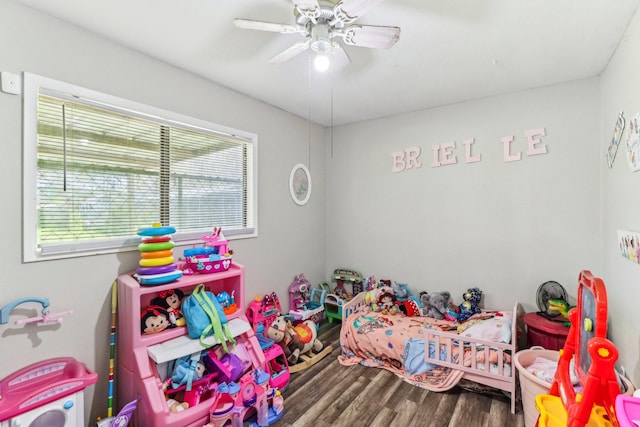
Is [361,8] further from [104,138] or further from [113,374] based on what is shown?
[113,374]

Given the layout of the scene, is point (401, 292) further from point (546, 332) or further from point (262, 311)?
point (262, 311)

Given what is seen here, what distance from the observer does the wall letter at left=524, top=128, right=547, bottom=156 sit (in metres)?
2.66

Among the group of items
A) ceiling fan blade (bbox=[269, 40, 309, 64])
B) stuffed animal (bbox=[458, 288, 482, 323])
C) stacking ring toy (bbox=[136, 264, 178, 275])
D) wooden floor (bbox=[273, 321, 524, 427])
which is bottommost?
wooden floor (bbox=[273, 321, 524, 427])

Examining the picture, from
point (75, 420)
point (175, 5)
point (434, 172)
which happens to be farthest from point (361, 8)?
point (75, 420)

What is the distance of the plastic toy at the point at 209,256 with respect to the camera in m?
2.15

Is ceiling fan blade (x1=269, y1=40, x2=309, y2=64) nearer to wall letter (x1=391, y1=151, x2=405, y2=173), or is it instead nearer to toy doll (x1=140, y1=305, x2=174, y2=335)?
toy doll (x1=140, y1=305, x2=174, y2=335)

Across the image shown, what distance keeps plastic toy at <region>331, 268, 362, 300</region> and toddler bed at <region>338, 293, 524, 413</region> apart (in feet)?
2.17

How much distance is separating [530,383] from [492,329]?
23.8 inches

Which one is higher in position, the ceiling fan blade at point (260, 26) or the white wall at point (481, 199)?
the ceiling fan blade at point (260, 26)

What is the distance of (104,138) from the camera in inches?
76.7

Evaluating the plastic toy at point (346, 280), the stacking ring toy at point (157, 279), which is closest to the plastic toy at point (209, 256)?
the stacking ring toy at point (157, 279)

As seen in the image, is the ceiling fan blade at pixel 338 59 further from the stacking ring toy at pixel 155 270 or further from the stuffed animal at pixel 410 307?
the stuffed animal at pixel 410 307

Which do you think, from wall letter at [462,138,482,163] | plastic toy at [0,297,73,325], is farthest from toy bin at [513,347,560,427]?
plastic toy at [0,297,73,325]

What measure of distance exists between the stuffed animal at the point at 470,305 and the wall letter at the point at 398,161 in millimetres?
1498
